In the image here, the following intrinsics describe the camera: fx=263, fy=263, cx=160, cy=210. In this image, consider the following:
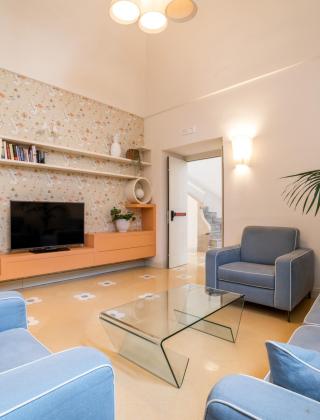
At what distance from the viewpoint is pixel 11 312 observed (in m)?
1.37

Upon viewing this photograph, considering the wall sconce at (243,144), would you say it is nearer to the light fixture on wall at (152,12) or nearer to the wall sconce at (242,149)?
the wall sconce at (242,149)

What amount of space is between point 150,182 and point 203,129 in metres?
1.39

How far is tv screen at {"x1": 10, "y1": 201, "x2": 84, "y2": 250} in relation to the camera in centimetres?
326

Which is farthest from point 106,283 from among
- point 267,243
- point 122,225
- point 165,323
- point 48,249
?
point 267,243

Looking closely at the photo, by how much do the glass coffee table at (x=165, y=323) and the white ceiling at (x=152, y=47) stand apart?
3014mm

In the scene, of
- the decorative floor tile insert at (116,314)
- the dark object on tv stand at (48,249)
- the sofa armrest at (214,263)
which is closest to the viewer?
the decorative floor tile insert at (116,314)

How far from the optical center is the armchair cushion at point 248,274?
8.03 feet

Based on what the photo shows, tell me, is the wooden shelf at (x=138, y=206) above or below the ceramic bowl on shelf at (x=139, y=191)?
below

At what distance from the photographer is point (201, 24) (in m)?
4.01

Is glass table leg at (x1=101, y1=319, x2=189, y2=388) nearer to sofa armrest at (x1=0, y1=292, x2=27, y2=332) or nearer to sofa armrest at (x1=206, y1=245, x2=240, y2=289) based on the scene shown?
sofa armrest at (x1=0, y1=292, x2=27, y2=332)

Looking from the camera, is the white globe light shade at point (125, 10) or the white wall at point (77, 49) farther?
the white wall at point (77, 49)

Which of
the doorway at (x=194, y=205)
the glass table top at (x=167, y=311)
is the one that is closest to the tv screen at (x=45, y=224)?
the doorway at (x=194, y=205)

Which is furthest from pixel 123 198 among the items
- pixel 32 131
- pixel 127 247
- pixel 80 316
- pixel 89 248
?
pixel 80 316

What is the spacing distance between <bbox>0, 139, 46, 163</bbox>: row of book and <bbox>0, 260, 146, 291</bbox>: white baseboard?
5.09 ft
